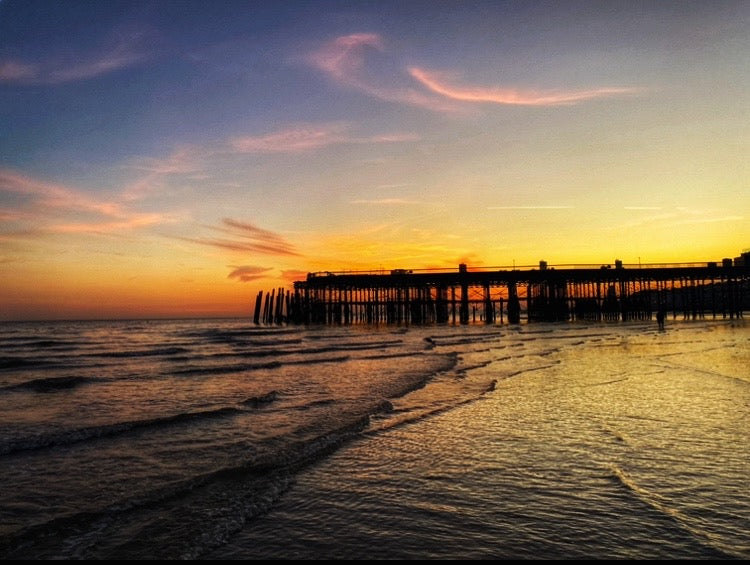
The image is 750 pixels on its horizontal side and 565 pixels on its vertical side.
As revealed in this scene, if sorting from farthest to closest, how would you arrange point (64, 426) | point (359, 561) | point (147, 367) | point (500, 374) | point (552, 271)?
point (552, 271) < point (147, 367) < point (500, 374) < point (64, 426) < point (359, 561)

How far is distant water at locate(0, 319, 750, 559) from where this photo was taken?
4.47 m

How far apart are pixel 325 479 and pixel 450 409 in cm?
473

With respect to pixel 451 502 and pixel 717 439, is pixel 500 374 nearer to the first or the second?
pixel 717 439

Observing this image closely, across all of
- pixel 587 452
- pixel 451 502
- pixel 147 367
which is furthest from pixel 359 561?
pixel 147 367

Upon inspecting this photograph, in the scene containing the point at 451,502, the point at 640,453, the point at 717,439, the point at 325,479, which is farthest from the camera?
the point at 717,439

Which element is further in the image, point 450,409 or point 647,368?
point 647,368

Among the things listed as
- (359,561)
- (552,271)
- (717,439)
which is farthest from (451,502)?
(552,271)

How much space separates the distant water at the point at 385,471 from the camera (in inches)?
176

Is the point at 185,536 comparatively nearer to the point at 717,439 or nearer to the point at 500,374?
the point at 717,439

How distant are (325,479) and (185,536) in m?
1.95

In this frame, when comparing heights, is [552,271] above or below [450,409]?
above

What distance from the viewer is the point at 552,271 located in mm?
65688

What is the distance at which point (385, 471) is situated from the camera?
6.53 metres

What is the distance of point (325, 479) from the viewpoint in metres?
6.30
